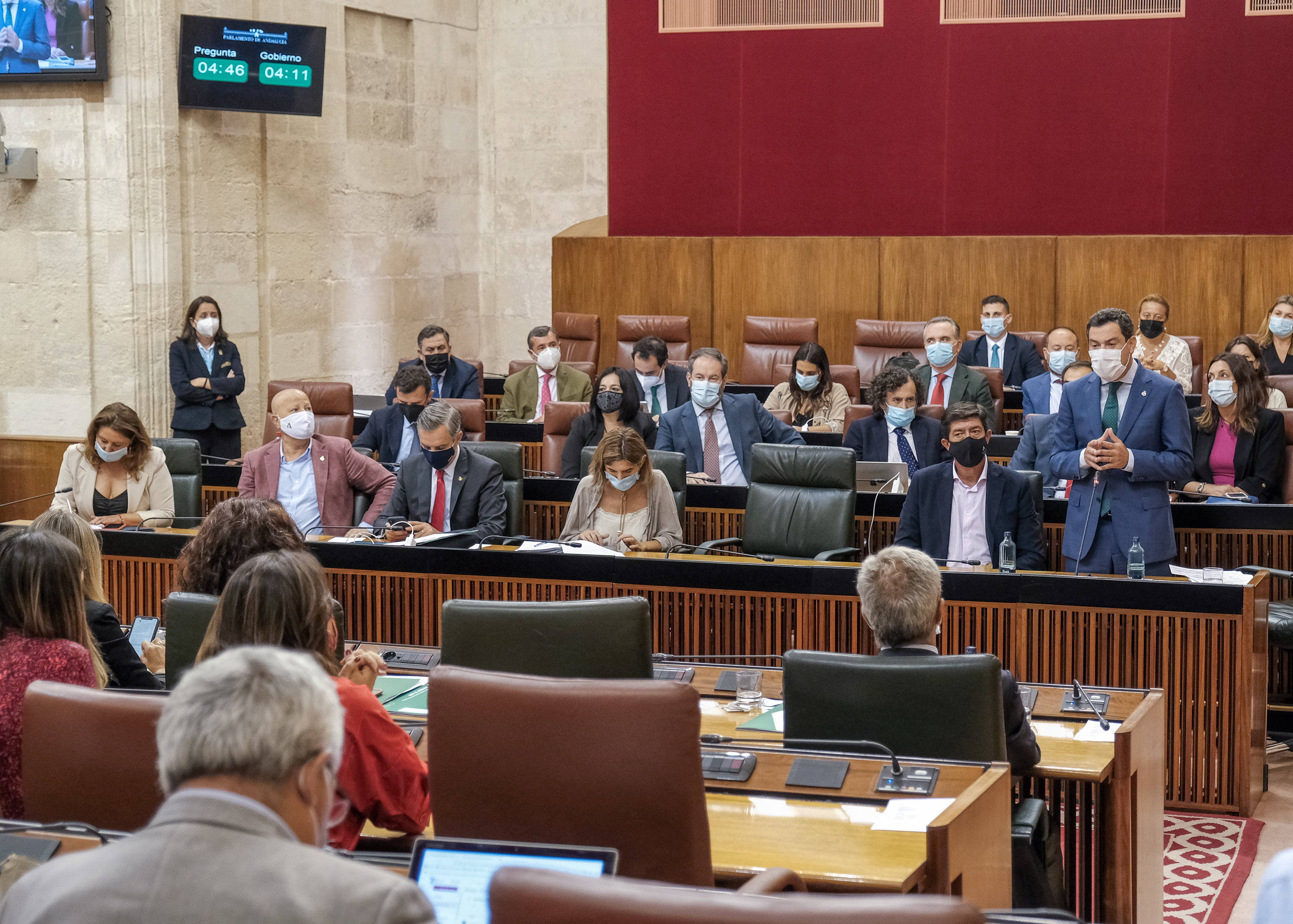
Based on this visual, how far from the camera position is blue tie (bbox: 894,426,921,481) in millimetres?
6898

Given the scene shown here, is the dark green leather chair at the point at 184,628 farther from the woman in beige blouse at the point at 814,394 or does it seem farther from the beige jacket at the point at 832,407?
the woman in beige blouse at the point at 814,394

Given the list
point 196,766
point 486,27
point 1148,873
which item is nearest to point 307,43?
point 486,27

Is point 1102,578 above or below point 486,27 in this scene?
below

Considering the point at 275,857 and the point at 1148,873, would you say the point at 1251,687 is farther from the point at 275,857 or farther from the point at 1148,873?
the point at 275,857

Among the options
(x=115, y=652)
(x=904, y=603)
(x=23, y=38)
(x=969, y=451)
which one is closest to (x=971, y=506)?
(x=969, y=451)

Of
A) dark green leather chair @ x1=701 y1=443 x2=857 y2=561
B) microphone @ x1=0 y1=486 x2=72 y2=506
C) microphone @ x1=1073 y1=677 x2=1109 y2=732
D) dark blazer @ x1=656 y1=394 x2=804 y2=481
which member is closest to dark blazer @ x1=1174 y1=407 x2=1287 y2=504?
dark green leather chair @ x1=701 y1=443 x2=857 y2=561

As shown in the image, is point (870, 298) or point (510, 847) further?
point (870, 298)

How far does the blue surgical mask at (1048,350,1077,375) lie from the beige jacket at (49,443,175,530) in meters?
4.98

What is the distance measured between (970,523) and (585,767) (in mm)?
3473

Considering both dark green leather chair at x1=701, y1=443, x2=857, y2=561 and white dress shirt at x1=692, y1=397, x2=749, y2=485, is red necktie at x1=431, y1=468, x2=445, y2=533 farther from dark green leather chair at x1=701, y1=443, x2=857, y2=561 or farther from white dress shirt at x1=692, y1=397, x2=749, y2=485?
white dress shirt at x1=692, y1=397, x2=749, y2=485

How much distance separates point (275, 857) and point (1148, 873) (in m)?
2.74

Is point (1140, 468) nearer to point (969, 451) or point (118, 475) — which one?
point (969, 451)

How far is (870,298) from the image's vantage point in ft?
36.8

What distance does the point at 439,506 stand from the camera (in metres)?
6.16
